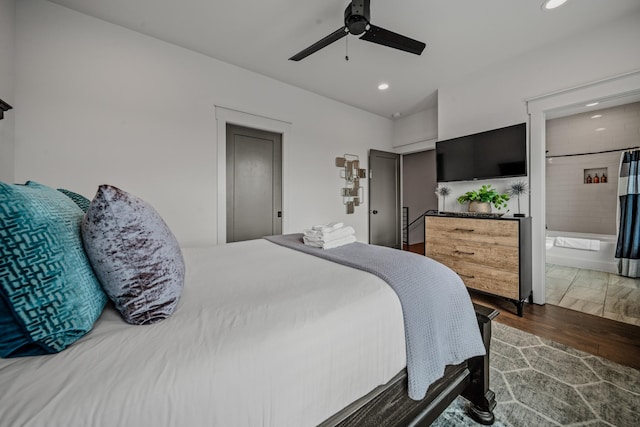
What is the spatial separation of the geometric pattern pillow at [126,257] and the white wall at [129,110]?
207cm

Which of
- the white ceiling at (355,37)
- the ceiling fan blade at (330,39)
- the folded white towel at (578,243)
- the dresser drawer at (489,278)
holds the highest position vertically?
the white ceiling at (355,37)

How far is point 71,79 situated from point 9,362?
2661 millimetres

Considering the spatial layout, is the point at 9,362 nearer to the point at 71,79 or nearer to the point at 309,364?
the point at 309,364

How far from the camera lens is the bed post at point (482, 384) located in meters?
1.28

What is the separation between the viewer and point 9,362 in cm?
54

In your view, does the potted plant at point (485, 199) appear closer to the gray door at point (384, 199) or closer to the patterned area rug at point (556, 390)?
the patterned area rug at point (556, 390)

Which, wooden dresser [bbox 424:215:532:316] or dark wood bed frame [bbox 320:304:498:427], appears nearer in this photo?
dark wood bed frame [bbox 320:304:498:427]

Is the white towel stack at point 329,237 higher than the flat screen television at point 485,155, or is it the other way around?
the flat screen television at point 485,155

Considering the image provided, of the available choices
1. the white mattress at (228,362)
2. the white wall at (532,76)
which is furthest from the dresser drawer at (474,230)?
the white mattress at (228,362)

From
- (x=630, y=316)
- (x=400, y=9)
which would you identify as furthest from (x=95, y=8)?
(x=630, y=316)

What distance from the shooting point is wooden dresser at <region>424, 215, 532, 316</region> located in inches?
95.8

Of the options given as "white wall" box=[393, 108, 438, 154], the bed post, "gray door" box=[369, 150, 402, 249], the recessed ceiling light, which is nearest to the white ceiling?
the recessed ceiling light

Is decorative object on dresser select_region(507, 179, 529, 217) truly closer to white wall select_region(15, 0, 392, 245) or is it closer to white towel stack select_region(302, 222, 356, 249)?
white towel stack select_region(302, 222, 356, 249)

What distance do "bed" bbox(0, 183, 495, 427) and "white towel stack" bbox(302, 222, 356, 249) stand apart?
0.52 meters
